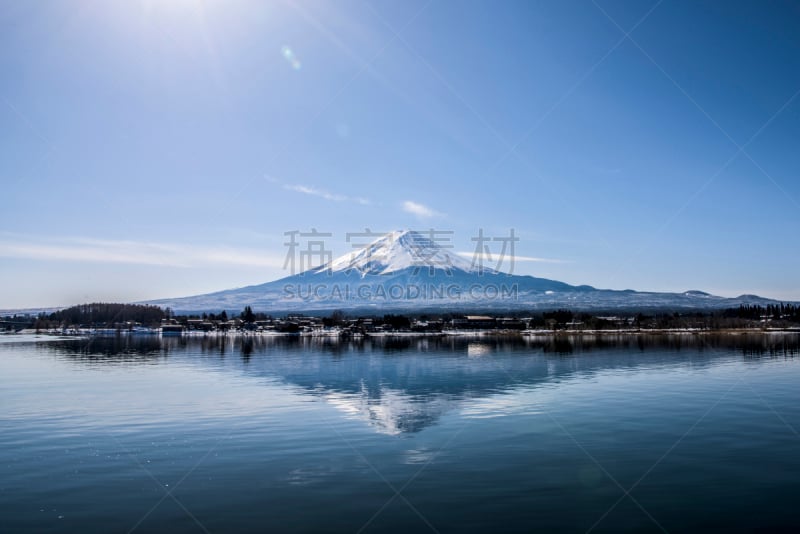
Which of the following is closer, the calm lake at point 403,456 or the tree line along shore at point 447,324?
the calm lake at point 403,456

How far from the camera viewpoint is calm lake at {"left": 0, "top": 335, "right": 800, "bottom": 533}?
1180 centimetres

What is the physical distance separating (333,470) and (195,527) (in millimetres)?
4589

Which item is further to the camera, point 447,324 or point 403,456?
point 447,324

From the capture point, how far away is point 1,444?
1881 cm

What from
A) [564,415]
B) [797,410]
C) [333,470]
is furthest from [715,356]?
[333,470]

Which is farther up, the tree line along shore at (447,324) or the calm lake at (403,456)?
the tree line along shore at (447,324)

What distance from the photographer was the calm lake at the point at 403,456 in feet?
38.7

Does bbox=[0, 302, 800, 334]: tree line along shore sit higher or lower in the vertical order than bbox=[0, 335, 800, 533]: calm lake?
higher

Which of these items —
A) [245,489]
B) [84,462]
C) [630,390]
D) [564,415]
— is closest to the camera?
[245,489]

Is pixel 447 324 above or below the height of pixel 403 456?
above

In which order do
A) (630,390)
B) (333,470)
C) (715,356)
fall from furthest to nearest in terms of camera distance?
(715,356) < (630,390) < (333,470)

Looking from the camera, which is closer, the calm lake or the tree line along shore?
the calm lake

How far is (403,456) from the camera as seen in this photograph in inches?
664

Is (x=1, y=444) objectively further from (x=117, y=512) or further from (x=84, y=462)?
(x=117, y=512)
